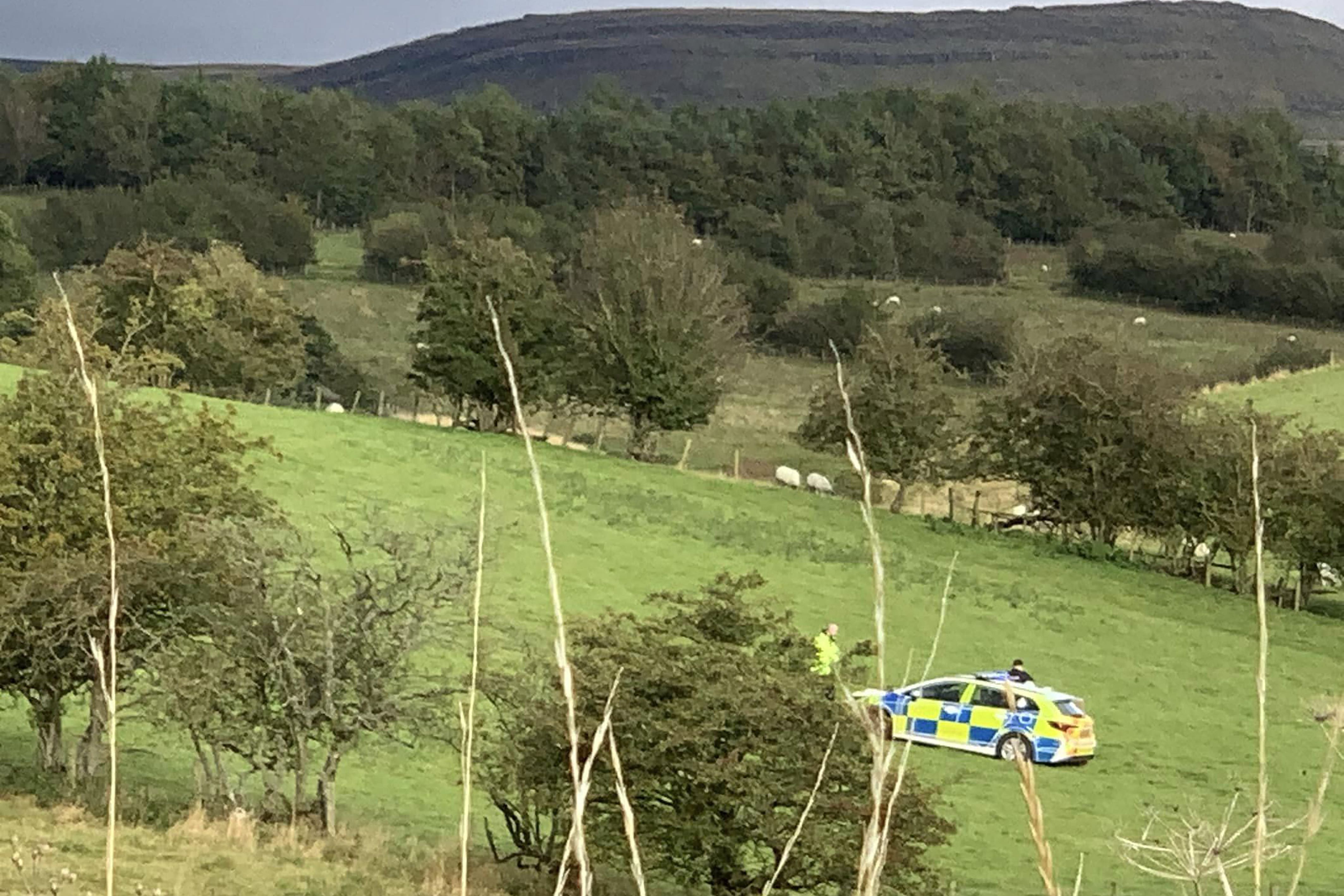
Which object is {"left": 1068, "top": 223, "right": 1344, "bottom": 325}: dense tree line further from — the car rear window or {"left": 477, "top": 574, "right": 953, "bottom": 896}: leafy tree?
{"left": 477, "top": 574, "right": 953, "bottom": 896}: leafy tree

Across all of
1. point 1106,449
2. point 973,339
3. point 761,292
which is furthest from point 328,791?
point 761,292

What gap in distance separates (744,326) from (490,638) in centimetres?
3520

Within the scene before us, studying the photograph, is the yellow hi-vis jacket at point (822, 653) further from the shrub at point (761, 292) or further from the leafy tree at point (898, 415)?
the shrub at point (761, 292)

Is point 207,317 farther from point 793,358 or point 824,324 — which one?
point 793,358

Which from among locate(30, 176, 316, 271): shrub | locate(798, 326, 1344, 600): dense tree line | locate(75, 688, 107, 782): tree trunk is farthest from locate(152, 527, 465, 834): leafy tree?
locate(30, 176, 316, 271): shrub

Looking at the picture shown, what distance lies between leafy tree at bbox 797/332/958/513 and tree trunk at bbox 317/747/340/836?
2767 centimetres

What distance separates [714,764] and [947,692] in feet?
31.5

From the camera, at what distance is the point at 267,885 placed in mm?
13789

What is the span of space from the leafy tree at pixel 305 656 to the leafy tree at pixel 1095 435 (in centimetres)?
2863

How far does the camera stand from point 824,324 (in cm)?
8688

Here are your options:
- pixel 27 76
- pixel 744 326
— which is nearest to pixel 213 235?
pixel 744 326

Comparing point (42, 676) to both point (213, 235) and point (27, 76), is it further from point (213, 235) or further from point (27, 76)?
point (27, 76)

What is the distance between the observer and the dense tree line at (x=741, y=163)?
4523 inches

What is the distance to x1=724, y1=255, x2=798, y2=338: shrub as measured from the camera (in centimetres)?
9181
